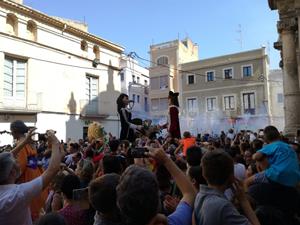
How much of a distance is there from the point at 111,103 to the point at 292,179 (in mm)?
29226

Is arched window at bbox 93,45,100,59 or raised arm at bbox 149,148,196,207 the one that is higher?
arched window at bbox 93,45,100,59

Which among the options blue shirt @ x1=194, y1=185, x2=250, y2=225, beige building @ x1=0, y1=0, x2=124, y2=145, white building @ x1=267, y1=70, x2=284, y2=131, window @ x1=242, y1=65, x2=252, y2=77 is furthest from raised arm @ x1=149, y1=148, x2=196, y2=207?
window @ x1=242, y1=65, x2=252, y2=77

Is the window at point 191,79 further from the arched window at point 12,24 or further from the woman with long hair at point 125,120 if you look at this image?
the woman with long hair at point 125,120

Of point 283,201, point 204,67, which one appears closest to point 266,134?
point 283,201

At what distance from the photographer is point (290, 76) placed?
38.4ft

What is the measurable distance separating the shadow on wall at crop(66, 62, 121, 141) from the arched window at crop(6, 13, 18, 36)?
6847 mm

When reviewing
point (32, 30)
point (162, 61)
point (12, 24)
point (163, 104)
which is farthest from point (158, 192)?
point (162, 61)

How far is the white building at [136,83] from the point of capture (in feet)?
153

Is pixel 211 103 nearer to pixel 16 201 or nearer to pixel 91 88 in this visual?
pixel 91 88

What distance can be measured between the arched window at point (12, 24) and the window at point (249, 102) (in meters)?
26.5

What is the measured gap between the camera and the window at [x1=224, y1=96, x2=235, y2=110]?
135ft

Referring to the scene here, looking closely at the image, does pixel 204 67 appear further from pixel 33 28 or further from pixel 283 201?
pixel 283 201

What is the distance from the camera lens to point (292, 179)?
4039 millimetres

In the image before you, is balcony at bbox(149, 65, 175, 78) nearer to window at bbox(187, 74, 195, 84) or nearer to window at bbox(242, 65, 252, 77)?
window at bbox(187, 74, 195, 84)
